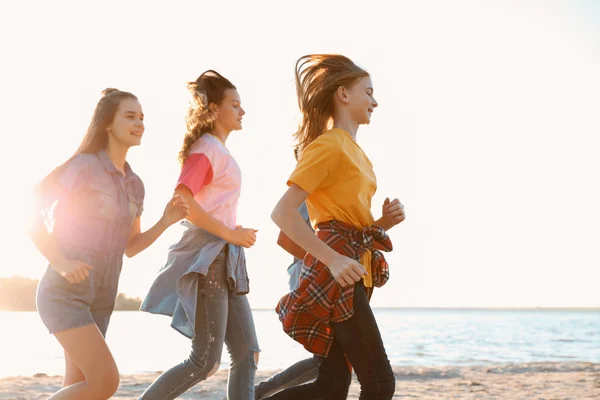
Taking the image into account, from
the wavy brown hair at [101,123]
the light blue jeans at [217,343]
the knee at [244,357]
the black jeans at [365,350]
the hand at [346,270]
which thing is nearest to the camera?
→ the hand at [346,270]

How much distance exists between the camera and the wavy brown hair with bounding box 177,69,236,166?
382 cm

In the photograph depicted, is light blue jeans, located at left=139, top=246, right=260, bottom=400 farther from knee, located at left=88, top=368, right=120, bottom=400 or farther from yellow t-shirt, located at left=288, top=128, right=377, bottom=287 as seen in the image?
yellow t-shirt, located at left=288, top=128, right=377, bottom=287

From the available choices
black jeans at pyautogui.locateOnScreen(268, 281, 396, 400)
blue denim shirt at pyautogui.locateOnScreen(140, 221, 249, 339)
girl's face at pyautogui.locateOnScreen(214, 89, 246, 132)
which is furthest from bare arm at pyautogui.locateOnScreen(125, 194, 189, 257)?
black jeans at pyautogui.locateOnScreen(268, 281, 396, 400)

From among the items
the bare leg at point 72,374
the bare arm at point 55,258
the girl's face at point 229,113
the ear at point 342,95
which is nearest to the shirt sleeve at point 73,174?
the bare arm at point 55,258

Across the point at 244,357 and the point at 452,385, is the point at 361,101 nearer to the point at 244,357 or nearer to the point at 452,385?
the point at 244,357

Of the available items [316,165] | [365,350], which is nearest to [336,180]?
[316,165]

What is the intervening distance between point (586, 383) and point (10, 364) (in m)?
9.02

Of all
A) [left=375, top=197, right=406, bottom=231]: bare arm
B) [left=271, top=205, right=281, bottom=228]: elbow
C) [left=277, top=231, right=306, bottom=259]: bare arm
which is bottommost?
[left=277, top=231, right=306, bottom=259]: bare arm

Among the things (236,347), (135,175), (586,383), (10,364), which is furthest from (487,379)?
(10,364)

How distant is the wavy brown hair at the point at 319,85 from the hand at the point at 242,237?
595 millimetres

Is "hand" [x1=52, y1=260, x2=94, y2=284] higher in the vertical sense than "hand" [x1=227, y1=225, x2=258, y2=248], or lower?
lower

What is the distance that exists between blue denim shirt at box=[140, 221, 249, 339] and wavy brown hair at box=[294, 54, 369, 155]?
760 mm

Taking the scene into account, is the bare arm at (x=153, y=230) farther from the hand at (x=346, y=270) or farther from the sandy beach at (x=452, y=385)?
the sandy beach at (x=452, y=385)

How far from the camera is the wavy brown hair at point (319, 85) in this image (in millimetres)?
3135
